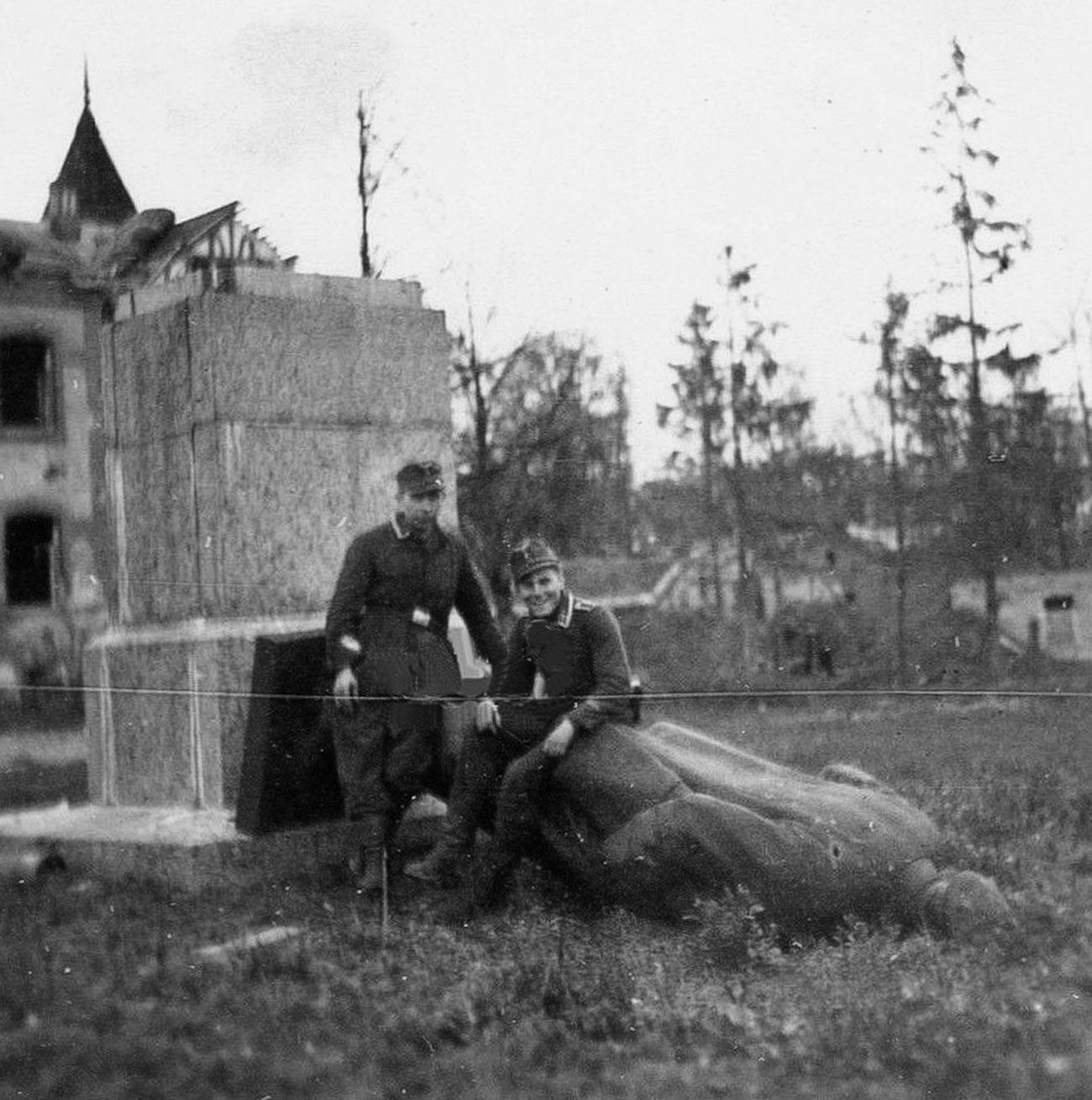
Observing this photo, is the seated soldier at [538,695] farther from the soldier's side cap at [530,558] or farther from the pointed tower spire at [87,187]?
the pointed tower spire at [87,187]

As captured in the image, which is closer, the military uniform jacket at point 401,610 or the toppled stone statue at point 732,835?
the toppled stone statue at point 732,835

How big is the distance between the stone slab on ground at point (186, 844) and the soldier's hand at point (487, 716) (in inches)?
9.1

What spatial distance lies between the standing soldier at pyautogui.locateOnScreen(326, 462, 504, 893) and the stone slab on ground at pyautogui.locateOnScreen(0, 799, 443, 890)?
0.07 m

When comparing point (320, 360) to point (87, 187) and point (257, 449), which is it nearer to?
point (257, 449)

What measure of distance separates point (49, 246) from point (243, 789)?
1366 millimetres

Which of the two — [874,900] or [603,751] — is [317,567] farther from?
[874,900]

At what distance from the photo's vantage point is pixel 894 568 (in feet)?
12.3

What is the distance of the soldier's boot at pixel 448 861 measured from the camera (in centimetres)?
411

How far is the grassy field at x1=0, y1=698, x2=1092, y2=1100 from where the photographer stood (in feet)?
12.2

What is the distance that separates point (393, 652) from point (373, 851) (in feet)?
1.47

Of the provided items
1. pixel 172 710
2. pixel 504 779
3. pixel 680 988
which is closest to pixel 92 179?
pixel 172 710

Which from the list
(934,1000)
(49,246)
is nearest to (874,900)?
(934,1000)

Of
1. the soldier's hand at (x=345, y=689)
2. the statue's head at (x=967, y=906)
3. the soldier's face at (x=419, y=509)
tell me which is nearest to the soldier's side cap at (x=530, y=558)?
the soldier's face at (x=419, y=509)

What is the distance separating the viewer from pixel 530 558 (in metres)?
4.06
